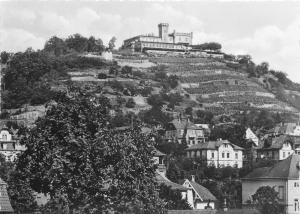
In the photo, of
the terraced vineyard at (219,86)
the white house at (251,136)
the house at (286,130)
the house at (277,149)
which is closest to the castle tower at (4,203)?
the house at (277,149)

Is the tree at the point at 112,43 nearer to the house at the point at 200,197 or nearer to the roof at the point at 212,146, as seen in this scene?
the roof at the point at 212,146

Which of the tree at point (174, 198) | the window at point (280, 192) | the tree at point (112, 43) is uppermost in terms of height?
the tree at point (112, 43)

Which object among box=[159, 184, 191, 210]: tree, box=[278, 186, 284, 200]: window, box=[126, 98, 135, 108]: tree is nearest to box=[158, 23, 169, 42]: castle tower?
box=[126, 98, 135, 108]: tree

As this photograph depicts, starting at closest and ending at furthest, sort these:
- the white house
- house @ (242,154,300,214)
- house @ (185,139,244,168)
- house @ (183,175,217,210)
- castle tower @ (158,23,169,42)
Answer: house @ (242,154,300,214), house @ (183,175,217,210), house @ (185,139,244,168), the white house, castle tower @ (158,23,169,42)

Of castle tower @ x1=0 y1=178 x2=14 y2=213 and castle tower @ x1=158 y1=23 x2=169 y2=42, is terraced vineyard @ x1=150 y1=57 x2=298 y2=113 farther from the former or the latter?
castle tower @ x1=0 y1=178 x2=14 y2=213

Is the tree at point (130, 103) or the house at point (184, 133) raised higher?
the tree at point (130, 103)

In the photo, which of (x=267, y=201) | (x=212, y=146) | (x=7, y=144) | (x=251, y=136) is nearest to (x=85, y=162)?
(x=267, y=201)
